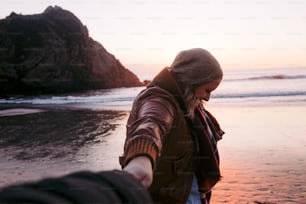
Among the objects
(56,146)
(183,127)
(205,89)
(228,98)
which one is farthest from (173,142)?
(228,98)

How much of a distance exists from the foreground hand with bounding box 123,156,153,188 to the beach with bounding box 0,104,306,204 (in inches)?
124

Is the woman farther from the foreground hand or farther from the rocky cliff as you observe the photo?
the rocky cliff

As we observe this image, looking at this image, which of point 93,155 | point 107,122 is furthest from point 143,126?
point 107,122

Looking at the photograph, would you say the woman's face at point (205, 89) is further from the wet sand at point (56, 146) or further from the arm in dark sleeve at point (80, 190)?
the wet sand at point (56, 146)

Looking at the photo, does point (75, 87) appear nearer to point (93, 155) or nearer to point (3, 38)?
point (3, 38)

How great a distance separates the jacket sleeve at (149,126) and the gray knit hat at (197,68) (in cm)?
23

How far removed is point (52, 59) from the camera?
3725 centimetres

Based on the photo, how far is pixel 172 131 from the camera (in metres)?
1.61

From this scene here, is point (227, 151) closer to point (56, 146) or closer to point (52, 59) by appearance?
point (56, 146)

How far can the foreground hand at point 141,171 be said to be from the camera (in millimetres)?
858

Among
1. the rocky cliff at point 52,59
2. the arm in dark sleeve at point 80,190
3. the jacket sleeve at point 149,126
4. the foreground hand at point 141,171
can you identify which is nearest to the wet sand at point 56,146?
the jacket sleeve at point 149,126

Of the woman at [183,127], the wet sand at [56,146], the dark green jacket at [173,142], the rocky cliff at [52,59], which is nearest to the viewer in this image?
the dark green jacket at [173,142]

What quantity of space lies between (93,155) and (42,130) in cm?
373

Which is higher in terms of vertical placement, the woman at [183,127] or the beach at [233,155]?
the woman at [183,127]
